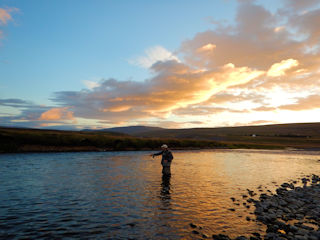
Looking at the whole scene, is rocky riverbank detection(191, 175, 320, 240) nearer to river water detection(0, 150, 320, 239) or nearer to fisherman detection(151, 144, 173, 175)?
river water detection(0, 150, 320, 239)

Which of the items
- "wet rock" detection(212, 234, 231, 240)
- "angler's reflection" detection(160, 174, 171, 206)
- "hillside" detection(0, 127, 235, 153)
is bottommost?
"angler's reflection" detection(160, 174, 171, 206)

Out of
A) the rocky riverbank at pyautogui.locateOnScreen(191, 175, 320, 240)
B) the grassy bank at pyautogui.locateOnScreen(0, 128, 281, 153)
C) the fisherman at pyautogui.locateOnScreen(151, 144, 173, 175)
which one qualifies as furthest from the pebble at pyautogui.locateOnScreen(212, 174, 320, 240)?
the grassy bank at pyautogui.locateOnScreen(0, 128, 281, 153)

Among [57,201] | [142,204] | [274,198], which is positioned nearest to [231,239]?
[142,204]

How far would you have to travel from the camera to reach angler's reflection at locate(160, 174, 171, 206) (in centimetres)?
1761

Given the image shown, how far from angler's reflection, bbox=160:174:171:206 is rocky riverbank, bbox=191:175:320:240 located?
524 cm

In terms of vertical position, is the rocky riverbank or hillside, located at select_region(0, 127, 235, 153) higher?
hillside, located at select_region(0, 127, 235, 153)

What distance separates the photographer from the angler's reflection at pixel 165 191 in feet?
57.8

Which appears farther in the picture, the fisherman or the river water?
the fisherman

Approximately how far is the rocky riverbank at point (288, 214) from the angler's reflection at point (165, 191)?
524 cm

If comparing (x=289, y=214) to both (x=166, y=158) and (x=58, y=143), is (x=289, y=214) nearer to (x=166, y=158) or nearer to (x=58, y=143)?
(x=166, y=158)

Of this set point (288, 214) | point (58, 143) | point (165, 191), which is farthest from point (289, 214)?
point (58, 143)

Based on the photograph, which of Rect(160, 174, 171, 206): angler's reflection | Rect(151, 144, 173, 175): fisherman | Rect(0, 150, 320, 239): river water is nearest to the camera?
Rect(0, 150, 320, 239): river water

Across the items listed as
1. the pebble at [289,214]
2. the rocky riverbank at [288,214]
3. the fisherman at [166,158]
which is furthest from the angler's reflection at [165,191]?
the rocky riverbank at [288,214]

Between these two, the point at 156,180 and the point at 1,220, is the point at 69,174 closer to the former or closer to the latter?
the point at 156,180
